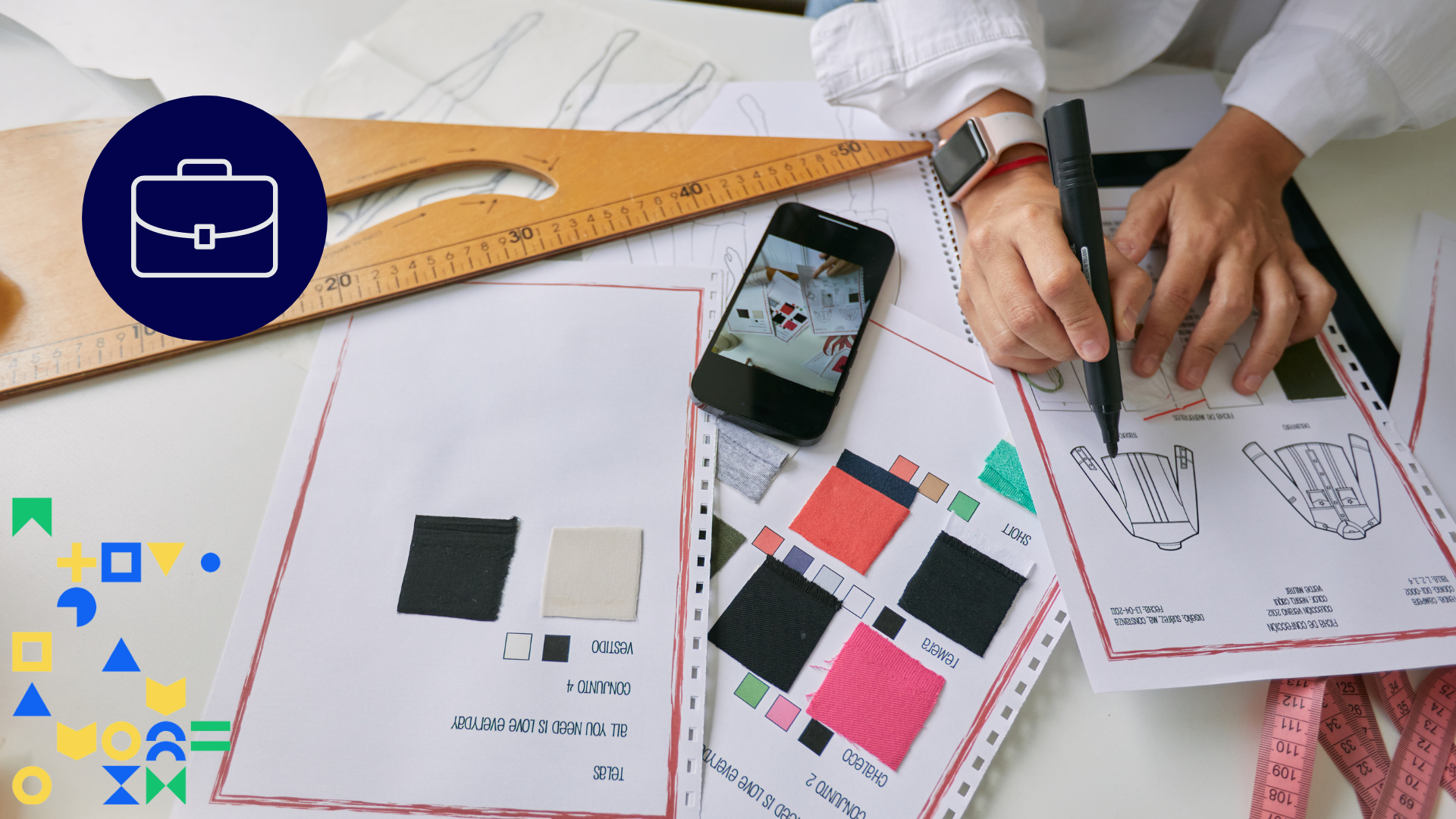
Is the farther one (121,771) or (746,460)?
(746,460)

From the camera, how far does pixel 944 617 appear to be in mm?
549

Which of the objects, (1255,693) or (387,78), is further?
(387,78)

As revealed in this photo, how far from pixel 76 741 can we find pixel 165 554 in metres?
0.14

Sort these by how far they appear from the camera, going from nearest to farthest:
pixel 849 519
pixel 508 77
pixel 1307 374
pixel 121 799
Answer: pixel 121 799
pixel 849 519
pixel 1307 374
pixel 508 77

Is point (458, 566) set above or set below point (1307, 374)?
below

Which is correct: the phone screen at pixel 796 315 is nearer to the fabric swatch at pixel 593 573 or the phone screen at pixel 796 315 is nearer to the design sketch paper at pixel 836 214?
the design sketch paper at pixel 836 214

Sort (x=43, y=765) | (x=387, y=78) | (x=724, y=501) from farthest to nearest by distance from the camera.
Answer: (x=387, y=78), (x=724, y=501), (x=43, y=765)

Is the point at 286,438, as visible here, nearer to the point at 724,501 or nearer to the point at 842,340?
the point at 724,501

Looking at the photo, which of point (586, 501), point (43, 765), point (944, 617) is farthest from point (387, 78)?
point (944, 617)

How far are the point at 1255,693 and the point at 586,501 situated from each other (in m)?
0.55

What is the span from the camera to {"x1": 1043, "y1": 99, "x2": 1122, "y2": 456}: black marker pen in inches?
22.7

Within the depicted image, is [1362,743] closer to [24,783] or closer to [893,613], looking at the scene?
[893,613]

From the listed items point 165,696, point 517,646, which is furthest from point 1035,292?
point 165,696

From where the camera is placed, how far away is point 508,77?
86 centimetres
